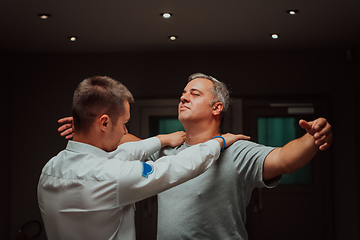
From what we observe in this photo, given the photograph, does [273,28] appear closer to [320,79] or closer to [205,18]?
[205,18]

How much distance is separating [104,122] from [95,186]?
10.1 inches

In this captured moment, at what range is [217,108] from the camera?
194 centimetres

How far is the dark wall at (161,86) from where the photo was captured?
14.4ft

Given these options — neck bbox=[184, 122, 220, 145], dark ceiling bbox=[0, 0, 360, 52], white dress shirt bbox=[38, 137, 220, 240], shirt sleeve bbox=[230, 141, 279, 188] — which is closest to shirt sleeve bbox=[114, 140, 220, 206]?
white dress shirt bbox=[38, 137, 220, 240]

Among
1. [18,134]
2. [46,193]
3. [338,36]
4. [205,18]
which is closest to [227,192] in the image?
[46,193]

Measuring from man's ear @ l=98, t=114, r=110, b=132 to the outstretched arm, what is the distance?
0.74 meters

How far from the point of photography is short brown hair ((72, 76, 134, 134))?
1.31m

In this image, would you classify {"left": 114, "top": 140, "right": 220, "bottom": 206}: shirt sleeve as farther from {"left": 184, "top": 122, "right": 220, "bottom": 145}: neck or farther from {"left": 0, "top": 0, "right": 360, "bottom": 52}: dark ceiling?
{"left": 0, "top": 0, "right": 360, "bottom": 52}: dark ceiling

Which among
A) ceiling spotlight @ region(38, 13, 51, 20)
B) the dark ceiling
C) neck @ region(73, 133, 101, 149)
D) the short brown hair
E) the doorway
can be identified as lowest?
the doorway

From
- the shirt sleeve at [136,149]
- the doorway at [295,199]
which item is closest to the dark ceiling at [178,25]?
the doorway at [295,199]

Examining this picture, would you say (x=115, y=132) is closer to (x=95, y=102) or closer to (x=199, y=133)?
(x=95, y=102)

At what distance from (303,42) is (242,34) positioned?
0.89m

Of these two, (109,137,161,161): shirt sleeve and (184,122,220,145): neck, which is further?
(184,122,220,145): neck

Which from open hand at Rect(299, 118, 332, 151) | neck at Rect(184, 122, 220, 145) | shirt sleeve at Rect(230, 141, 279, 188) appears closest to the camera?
open hand at Rect(299, 118, 332, 151)
